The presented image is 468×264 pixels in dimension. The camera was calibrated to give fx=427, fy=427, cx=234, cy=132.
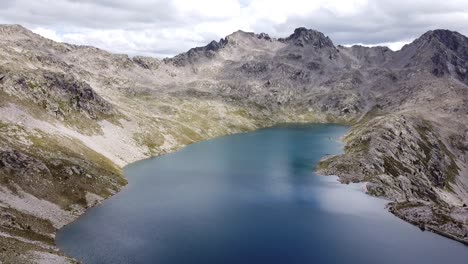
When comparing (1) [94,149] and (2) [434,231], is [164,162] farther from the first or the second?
(2) [434,231]

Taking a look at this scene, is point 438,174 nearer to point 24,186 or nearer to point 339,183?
point 339,183

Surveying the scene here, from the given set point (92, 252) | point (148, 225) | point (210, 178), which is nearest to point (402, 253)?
point (148, 225)

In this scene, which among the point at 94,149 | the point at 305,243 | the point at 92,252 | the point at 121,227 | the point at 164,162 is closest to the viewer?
the point at 92,252

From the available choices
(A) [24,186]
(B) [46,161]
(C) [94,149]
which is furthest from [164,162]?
(A) [24,186]

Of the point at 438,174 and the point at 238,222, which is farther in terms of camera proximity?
the point at 438,174

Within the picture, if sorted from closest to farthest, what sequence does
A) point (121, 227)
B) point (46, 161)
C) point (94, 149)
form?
point (121, 227), point (46, 161), point (94, 149)

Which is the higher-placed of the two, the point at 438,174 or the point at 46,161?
the point at 46,161
